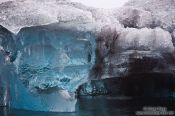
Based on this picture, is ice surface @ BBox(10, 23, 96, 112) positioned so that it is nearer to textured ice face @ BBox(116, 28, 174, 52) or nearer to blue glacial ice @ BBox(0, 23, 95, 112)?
blue glacial ice @ BBox(0, 23, 95, 112)

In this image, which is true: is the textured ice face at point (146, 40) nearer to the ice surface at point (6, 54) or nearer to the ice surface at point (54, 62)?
the ice surface at point (54, 62)

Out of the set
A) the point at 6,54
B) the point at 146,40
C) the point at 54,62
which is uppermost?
the point at 146,40

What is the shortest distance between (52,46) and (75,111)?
3.91 feet

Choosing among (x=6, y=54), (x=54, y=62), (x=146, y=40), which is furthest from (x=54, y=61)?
(x=146, y=40)

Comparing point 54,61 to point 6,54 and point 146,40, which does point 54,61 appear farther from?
point 146,40

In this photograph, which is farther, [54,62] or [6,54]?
[6,54]

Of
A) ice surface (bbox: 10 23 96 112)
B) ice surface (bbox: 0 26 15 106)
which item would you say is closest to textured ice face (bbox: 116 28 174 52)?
ice surface (bbox: 10 23 96 112)

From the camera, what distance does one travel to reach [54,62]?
20.2 feet

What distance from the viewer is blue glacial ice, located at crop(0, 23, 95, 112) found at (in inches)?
242

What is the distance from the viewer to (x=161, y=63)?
21.3ft

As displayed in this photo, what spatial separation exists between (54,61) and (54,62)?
2 centimetres

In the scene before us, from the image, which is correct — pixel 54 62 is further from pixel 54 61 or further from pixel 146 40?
pixel 146 40

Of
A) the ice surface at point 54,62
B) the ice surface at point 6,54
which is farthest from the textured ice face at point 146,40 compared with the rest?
the ice surface at point 6,54

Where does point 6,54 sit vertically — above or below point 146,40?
below
